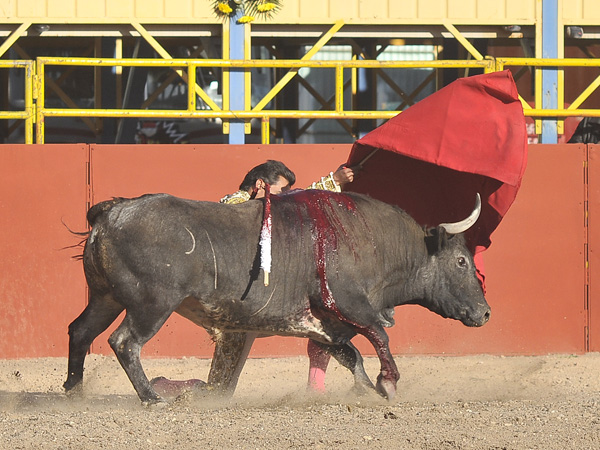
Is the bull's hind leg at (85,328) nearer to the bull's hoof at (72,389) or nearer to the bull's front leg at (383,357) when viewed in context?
the bull's hoof at (72,389)

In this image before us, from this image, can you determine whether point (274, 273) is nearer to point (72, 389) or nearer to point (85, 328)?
point (85, 328)

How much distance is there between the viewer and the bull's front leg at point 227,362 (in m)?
6.60

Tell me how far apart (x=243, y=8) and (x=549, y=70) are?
306cm

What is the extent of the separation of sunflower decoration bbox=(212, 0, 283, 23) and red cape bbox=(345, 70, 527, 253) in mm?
3712

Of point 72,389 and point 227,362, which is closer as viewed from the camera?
→ point 72,389

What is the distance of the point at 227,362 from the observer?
21.7ft

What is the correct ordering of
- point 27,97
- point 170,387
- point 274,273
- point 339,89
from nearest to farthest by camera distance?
point 274,273 < point 170,387 < point 27,97 < point 339,89

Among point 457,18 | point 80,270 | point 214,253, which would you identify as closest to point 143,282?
point 214,253

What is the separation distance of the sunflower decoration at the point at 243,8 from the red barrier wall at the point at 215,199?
199 cm

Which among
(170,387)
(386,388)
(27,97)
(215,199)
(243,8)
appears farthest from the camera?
(243,8)

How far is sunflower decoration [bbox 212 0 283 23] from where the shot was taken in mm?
10141

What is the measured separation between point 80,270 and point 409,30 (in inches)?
177

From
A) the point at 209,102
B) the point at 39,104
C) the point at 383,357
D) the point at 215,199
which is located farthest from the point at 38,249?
the point at 383,357

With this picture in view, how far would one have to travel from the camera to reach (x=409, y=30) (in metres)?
10.9
